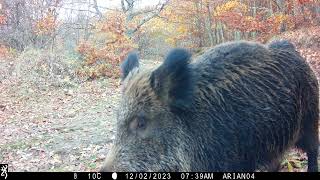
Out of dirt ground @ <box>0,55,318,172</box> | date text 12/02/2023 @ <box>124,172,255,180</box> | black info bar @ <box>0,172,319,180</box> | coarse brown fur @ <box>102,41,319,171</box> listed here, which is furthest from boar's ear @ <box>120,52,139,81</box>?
dirt ground @ <box>0,55,318,172</box>

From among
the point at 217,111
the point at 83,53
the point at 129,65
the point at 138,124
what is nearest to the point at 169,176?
the point at 138,124

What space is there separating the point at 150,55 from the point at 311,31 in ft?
30.4

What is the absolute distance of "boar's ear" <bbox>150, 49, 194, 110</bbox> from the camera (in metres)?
3.87

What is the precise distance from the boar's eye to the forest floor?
87.9 inches

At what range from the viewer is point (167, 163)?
3785mm

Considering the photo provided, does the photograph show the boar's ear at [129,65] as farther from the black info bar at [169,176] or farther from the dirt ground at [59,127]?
the dirt ground at [59,127]

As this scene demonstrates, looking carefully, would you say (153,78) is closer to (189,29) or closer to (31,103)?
(31,103)

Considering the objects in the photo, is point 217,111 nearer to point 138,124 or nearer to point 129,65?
point 138,124

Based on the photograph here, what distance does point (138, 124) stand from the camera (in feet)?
12.5

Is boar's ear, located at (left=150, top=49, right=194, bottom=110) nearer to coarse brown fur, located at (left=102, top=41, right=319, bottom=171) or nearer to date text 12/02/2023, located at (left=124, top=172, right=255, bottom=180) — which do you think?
coarse brown fur, located at (left=102, top=41, right=319, bottom=171)

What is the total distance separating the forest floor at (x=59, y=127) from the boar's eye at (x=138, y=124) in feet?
7.33

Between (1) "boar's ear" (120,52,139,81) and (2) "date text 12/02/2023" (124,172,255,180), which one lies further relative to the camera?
(1) "boar's ear" (120,52,139,81)

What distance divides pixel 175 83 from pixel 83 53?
50.6ft

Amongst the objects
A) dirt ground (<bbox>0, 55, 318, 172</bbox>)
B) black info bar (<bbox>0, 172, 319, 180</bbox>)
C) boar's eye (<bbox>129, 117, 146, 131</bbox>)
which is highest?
boar's eye (<bbox>129, 117, 146, 131</bbox>)
